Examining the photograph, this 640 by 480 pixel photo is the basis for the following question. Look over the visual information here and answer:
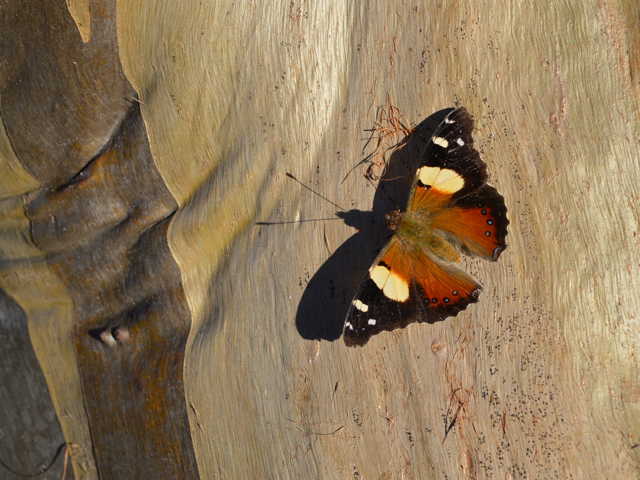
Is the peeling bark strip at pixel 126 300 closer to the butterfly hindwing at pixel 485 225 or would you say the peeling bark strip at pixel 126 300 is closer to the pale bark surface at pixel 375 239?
the pale bark surface at pixel 375 239

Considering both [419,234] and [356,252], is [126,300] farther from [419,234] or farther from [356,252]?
[419,234]

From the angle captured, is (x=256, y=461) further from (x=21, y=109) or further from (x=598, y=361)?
(x=21, y=109)

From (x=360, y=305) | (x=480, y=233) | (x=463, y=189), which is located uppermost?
(x=463, y=189)

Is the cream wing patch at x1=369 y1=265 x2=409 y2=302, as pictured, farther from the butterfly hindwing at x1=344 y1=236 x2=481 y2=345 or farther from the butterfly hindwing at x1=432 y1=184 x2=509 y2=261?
the butterfly hindwing at x1=432 y1=184 x2=509 y2=261

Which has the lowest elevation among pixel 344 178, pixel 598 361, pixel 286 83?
pixel 598 361

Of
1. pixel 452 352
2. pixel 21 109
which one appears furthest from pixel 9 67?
pixel 452 352

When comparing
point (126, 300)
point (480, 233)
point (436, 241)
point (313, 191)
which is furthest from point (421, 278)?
point (126, 300)

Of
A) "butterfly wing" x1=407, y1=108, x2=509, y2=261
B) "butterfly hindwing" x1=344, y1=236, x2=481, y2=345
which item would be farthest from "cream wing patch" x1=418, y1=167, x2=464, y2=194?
"butterfly hindwing" x1=344, y1=236, x2=481, y2=345

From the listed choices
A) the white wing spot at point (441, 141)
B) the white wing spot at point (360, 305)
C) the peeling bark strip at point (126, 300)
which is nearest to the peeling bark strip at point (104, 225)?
the peeling bark strip at point (126, 300)
